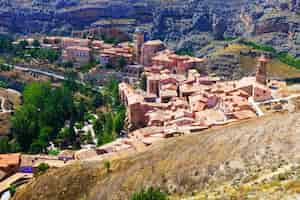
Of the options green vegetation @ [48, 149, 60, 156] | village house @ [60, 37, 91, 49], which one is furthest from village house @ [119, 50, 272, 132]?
village house @ [60, 37, 91, 49]

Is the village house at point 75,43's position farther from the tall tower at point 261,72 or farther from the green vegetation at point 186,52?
the tall tower at point 261,72

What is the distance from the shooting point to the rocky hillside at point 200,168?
635 inches

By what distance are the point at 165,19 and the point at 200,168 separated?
253 ft

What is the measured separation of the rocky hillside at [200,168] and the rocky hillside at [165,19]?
2609 inches

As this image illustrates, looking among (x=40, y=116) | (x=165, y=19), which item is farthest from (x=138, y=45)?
(x=165, y=19)

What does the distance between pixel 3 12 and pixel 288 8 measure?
53899mm

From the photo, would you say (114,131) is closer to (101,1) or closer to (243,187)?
(243,187)

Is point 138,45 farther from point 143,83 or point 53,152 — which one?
point 53,152

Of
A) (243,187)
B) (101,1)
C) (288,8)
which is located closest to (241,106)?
(243,187)

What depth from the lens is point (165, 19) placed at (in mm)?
92375

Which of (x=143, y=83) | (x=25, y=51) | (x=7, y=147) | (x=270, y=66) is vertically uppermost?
(x=25, y=51)

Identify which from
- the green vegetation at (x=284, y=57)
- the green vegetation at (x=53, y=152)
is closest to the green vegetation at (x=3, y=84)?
the green vegetation at (x=53, y=152)

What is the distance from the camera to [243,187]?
15023mm

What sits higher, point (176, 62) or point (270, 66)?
point (176, 62)
